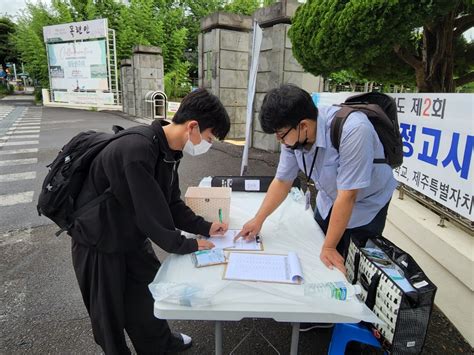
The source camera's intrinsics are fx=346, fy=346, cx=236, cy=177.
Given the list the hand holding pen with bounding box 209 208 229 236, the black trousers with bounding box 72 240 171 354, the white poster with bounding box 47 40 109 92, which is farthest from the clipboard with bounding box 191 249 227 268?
A: the white poster with bounding box 47 40 109 92

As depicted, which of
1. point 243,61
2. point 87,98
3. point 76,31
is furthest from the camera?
point 87,98

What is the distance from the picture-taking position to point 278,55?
6.38m

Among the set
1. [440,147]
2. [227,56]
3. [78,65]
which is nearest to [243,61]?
[227,56]

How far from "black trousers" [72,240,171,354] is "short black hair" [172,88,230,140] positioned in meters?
0.72

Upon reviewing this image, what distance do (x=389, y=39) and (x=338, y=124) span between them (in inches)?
66.6

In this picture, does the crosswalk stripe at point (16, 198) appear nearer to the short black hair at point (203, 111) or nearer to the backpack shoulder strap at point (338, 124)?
the short black hair at point (203, 111)

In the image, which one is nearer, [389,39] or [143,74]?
[389,39]

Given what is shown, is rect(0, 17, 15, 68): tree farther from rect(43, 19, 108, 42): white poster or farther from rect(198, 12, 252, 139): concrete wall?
rect(198, 12, 252, 139): concrete wall

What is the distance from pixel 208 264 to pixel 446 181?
73.5 inches

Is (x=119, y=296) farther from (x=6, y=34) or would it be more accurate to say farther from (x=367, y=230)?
(x=6, y=34)

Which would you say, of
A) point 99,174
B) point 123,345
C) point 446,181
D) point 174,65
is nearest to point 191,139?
point 99,174

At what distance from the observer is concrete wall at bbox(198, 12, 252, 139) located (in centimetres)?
819

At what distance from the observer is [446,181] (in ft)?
8.05

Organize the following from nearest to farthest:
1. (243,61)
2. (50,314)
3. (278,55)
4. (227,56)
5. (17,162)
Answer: (50,314)
(278,55)
(17,162)
(227,56)
(243,61)
